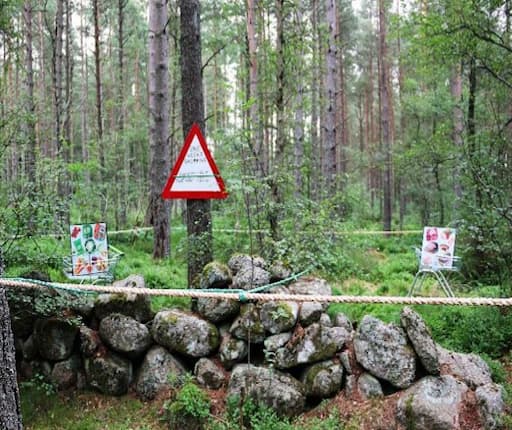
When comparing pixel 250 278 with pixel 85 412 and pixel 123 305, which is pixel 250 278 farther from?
pixel 85 412

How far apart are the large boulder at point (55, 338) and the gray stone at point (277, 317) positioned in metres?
1.73

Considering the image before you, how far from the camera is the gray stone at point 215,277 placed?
13.8ft

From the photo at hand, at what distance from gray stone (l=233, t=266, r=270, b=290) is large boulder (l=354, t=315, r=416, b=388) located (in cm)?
101

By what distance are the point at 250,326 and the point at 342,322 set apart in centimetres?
91

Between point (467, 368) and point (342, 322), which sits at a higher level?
point (342, 322)

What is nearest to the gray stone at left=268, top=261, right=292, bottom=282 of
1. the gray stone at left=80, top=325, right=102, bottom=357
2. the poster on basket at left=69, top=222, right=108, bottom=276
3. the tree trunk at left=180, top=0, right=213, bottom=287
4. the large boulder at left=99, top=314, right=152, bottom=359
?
the tree trunk at left=180, top=0, right=213, bottom=287

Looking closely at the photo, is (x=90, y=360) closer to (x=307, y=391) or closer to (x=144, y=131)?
(x=307, y=391)

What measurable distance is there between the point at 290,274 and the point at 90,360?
201 centimetres

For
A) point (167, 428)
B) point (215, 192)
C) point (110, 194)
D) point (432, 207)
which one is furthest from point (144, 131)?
point (167, 428)

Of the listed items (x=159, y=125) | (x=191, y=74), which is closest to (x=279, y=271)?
(x=191, y=74)

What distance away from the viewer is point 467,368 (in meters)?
3.75

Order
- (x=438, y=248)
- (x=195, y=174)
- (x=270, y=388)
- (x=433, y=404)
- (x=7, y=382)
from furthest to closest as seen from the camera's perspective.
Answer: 1. (x=438, y=248)
2. (x=195, y=174)
3. (x=270, y=388)
4. (x=433, y=404)
5. (x=7, y=382)

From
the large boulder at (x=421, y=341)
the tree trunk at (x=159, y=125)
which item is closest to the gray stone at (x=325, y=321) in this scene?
the large boulder at (x=421, y=341)

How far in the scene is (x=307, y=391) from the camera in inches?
145
